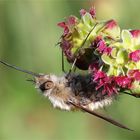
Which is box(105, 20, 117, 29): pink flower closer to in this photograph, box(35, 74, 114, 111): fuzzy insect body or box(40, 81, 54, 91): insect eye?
box(35, 74, 114, 111): fuzzy insect body

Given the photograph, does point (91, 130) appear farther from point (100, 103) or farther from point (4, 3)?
point (100, 103)

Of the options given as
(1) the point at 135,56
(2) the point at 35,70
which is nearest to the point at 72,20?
(1) the point at 135,56

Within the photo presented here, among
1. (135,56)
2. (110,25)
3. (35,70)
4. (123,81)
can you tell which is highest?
(110,25)

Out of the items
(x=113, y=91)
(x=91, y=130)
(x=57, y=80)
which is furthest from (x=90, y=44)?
(x=91, y=130)

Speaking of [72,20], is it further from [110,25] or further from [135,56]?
[135,56]

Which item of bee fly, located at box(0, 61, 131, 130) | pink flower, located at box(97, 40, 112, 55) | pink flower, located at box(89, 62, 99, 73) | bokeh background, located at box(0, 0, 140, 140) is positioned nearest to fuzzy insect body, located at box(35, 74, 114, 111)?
bee fly, located at box(0, 61, 131, 130)

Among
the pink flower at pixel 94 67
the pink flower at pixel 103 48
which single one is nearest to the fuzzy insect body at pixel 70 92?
the pink flower at pixel 94 67
